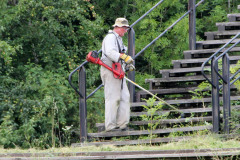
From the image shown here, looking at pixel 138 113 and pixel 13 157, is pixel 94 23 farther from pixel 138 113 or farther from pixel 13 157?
pixel 13 157

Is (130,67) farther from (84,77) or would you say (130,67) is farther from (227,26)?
(227,26)

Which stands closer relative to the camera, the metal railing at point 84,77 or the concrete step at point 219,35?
the metal railing at point 84,77

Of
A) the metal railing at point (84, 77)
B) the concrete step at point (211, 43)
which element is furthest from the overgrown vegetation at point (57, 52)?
the concrete step at point (211, 43)

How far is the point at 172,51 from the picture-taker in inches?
692

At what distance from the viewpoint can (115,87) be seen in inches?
394

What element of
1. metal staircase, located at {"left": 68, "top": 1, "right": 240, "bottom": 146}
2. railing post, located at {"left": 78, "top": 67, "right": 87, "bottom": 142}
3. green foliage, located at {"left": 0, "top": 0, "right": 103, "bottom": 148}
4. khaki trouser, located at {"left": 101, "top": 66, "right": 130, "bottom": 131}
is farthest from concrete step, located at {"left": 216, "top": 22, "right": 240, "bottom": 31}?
green foliage, located at {"left": 0, "top": 0, "right": 103, "bottom": 148}

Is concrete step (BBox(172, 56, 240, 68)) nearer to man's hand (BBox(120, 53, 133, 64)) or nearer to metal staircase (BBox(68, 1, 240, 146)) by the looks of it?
metal staircase (BBox(68, 1, 240, 146))

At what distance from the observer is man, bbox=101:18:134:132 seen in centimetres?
994

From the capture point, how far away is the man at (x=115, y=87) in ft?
32.6

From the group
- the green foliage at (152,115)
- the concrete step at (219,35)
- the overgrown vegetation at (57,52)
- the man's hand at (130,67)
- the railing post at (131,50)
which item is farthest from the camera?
the overgrown vegetation at (57,52)

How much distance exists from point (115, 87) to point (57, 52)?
6.57 meters

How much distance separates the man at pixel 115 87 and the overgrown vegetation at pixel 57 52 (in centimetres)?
392

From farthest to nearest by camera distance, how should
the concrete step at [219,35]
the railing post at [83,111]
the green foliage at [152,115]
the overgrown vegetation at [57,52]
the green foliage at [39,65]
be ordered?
the overgrown vegetation at [57,52]
the green foliage at [39,65]
the concrete step at [219,35]
the railing post at [83,111]
the green foliage at [152,115]

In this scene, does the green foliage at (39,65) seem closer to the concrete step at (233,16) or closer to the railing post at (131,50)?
the railing post at (131,50)
